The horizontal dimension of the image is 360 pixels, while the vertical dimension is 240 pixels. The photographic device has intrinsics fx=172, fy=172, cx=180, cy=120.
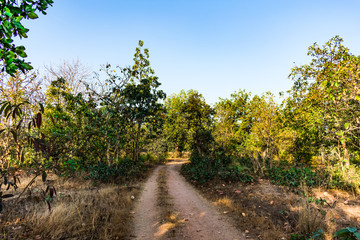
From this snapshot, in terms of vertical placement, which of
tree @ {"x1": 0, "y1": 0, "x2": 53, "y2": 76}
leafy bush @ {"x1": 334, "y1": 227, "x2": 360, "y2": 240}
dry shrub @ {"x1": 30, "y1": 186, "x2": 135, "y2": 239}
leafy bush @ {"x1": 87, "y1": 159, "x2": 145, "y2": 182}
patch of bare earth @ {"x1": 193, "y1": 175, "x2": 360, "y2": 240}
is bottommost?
patch of bare earth @ {"x1": 193, "y1": 175, "x2": 360, "y2": 240}

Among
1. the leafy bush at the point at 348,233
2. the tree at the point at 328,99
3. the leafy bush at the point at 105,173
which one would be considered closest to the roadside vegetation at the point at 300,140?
the tree at the point at 328,99

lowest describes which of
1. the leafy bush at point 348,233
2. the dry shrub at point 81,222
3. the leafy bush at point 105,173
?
the dry shrub at point 81,222

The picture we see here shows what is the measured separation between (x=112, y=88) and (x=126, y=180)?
6.32m

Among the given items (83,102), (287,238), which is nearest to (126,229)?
(287,238)

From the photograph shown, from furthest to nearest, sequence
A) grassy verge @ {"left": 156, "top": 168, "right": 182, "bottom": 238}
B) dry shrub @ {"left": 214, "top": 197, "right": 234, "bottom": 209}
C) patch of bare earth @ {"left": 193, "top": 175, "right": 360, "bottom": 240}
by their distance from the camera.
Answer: dry shrub @ {"left": 214, "top": 197, "right": 234, "bottom": 209} → grassy verge @ {"left": 156, "top": 168, "right": 182, "bottom": 238} → patch of bare earth @ {"left": 193, "top": 175, "right": 360, "bottom": 240}

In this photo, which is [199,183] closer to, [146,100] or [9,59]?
[146,100]

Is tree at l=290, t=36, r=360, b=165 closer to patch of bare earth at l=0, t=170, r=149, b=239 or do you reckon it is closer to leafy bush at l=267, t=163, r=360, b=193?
leafy bush at l=267, t=163, r=360, b=193

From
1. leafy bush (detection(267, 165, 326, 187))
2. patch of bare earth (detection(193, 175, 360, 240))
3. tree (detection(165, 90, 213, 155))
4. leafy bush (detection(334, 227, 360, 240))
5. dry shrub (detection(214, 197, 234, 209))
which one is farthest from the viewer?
tree (detection(165, 90, 213, 155))

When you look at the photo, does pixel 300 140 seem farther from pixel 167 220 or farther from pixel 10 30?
pixel 10 30

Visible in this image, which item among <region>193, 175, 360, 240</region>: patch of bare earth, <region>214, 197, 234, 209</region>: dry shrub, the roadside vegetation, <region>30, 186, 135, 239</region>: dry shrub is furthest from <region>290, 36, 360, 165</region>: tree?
<region>30, 186, 135, 239</region>: dry shrub

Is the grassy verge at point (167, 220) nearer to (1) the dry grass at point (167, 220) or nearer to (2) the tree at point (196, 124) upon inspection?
(1) the dry grass at point (167, 220)

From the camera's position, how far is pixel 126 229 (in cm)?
523

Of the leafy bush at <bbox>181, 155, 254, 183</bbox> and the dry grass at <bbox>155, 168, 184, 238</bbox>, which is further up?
the leafy bush at <bbox>181, 155, 254, 183</bbox>

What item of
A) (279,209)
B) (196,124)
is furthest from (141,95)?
(279,209)
